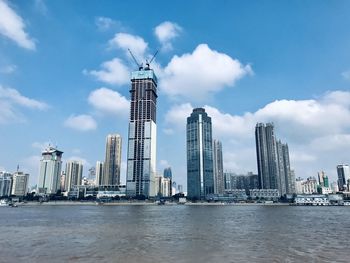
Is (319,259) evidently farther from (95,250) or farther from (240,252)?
(95,250)

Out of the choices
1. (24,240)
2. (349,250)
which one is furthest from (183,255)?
(24,240)

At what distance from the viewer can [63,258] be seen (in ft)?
87.1

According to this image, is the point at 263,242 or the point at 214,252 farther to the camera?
the point at 263,242

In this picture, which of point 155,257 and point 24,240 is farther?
point 24,240

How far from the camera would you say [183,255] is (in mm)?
28328

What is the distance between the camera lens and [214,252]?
29.9 m

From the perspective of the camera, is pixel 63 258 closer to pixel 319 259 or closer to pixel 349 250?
pixel 319 259

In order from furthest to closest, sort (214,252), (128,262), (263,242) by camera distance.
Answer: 1. (263,242)
2. (214,252)
3. (128,262)

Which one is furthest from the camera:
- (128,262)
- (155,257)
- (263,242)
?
(263,242)

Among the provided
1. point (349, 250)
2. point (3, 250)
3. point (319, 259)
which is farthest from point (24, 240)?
point (349, 250)

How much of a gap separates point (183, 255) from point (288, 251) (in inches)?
421

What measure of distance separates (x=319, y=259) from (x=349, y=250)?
6.90 meters

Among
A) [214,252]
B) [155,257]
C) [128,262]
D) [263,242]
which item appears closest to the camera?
[128,262]

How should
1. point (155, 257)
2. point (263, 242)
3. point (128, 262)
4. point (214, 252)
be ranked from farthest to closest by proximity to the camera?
point (263, 242) → point (214, 252) → point (155, 257) → point (128, 262)
